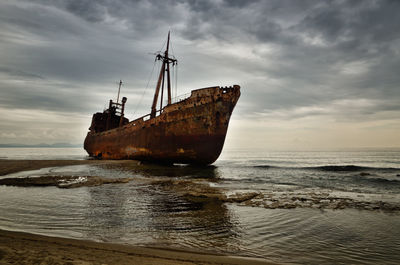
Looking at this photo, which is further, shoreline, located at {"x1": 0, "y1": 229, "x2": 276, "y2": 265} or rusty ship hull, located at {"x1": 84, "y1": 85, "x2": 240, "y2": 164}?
rusty ship hull, located at {"x1": 84, "y1": 85, "x2": 240, "y2": 164}

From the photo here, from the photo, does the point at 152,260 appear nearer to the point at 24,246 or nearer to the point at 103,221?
the point at 24,246

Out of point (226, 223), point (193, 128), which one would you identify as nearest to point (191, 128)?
point (193, 128)

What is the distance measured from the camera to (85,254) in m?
2.57

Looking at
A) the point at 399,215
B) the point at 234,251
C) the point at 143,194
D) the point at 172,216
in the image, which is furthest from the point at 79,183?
the point at 399,215

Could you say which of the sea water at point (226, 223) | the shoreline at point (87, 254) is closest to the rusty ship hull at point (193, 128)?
the sea water at point (226, 223)

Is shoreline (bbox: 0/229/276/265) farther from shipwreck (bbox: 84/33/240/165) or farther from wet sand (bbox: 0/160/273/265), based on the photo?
shipwreck (bbox: 84/33/240/165)

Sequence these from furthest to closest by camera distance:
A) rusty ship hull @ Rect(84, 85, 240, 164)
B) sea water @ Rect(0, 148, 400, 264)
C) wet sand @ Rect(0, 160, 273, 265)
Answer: rusty ship hull @ Rect(84, 85, 240, 164) → sea water @ Rect(0, 148, 400, 264) → wet sand @ Rect(0, 160, 273, 265)

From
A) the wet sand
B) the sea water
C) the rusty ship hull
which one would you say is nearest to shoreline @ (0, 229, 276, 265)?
the wet sand

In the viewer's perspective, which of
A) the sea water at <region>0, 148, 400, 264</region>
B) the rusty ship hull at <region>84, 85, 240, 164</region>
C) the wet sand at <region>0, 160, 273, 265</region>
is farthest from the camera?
the rusty ship hull at <region>84, 85, 240, 164</region>

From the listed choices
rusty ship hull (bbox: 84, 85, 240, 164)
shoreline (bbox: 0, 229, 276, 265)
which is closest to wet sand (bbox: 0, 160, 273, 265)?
shoreline (bbox: 0, 229, 276, 265)

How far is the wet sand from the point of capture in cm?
235

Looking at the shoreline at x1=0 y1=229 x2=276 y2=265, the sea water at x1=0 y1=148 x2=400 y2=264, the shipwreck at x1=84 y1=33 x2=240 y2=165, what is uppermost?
the shipwreck at x1=84 y1=33 x2=240 y2=165

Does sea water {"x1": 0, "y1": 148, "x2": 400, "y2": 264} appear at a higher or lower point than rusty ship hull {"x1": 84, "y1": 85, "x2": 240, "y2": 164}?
lower

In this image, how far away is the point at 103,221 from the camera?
434 centimetres
